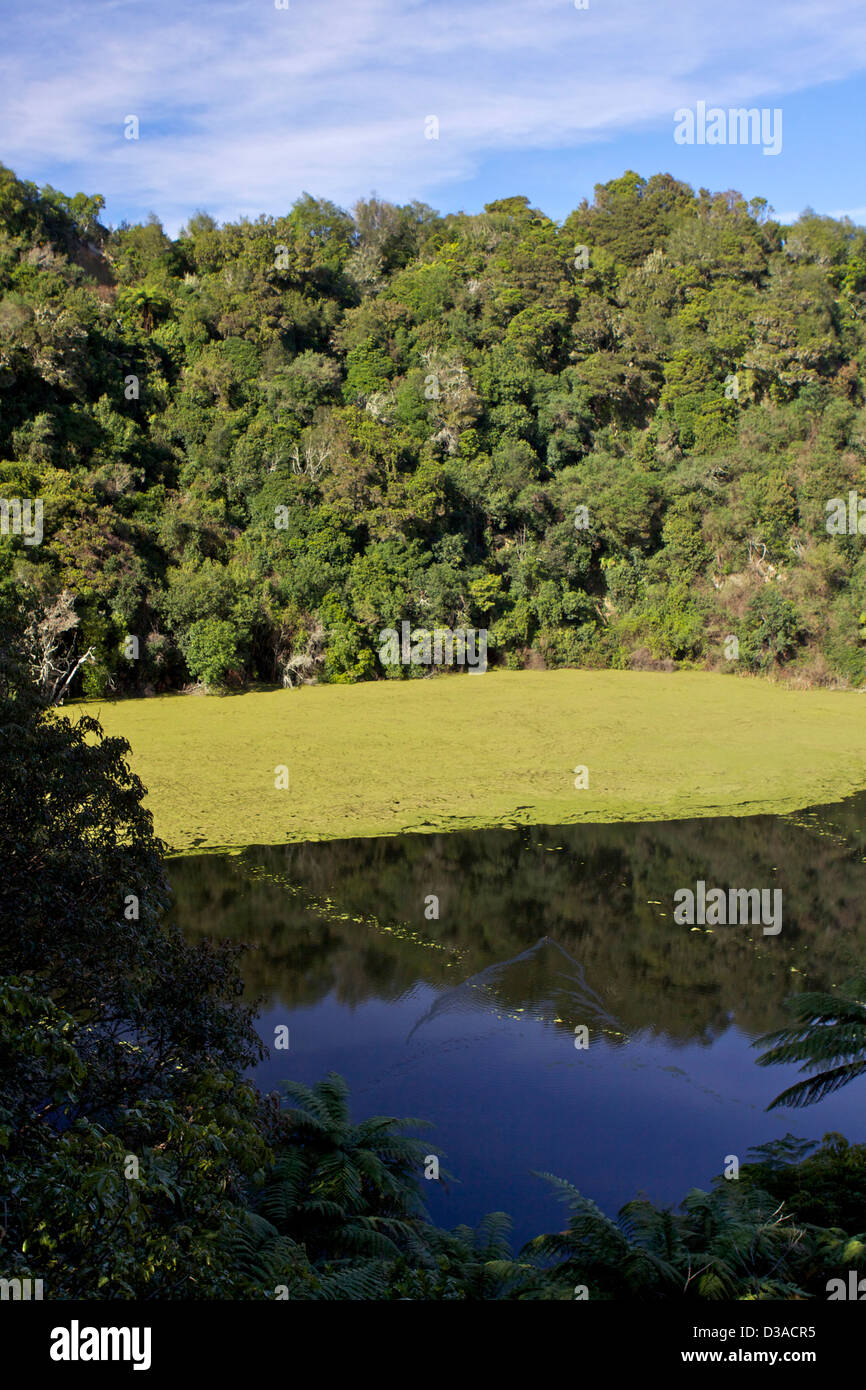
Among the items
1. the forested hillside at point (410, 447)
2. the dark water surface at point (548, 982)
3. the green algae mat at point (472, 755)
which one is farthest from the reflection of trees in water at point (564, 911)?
the forested hillside at point (410, 447)

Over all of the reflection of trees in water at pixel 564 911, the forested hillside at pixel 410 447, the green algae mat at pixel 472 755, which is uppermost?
the forested hillside at pixel 410 447

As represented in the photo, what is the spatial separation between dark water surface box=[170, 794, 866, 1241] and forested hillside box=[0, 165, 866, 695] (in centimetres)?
1002

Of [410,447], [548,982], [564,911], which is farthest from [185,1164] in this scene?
[410,447]

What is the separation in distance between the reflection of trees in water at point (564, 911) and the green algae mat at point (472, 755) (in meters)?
0.59

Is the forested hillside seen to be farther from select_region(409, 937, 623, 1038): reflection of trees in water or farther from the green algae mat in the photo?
select_region(409, 937, 623, 1038): reflection of trees in water

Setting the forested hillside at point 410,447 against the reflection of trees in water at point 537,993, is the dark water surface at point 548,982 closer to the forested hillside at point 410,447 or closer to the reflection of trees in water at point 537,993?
the reflection of trees in water at point 537,993

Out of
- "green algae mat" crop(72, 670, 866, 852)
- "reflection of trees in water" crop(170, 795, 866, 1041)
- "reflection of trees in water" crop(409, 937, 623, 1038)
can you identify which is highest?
"green algae mat" crop(72, 670, 866, 852)

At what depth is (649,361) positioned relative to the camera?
3005 centimetres

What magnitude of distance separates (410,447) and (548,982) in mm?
18433

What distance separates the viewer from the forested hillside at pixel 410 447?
21.8m

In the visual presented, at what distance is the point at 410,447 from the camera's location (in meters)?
25.4

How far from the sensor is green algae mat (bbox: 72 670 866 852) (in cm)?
1336

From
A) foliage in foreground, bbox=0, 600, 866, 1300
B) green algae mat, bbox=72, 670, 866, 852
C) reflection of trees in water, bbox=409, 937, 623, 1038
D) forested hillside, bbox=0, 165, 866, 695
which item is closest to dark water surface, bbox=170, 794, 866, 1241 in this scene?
reflection of trees in water, bbox=409, 937, 623, 1038
